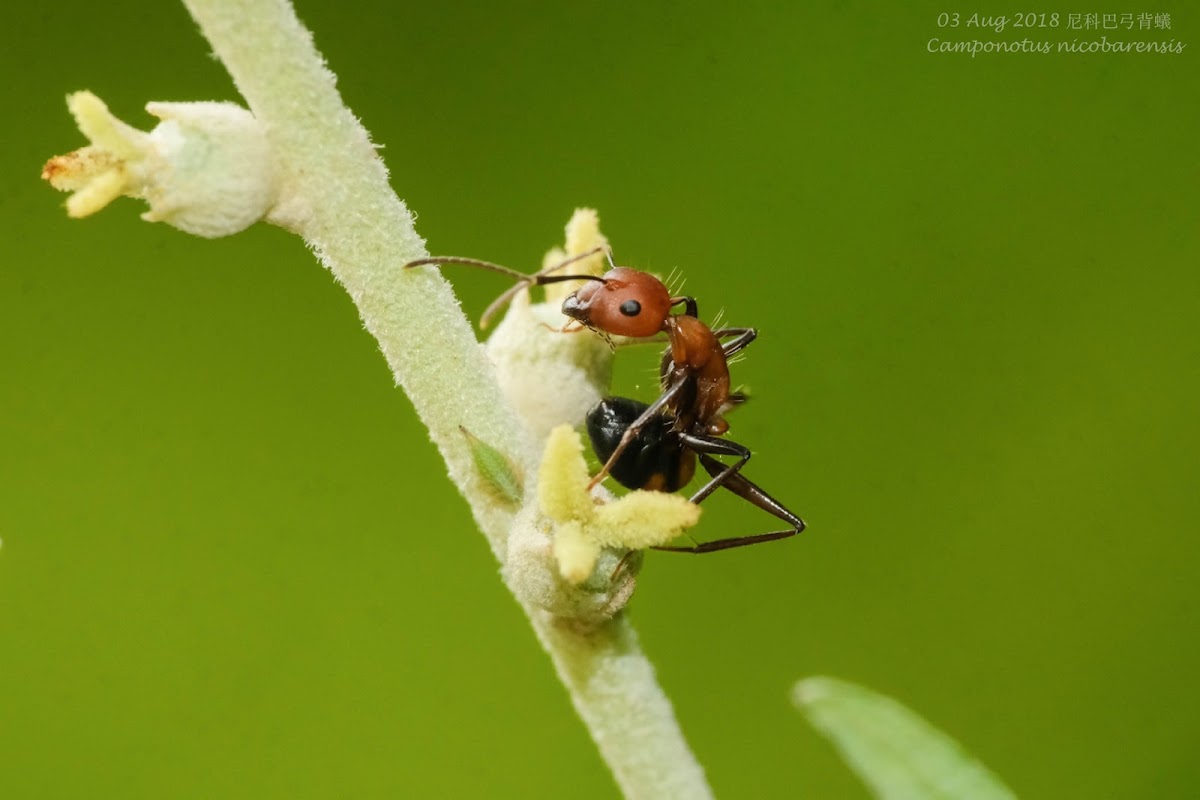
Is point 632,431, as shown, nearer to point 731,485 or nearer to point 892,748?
point 731,485

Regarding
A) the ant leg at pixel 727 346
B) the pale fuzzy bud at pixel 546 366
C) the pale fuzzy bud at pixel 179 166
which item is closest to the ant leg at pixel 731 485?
the ant leg at pixel 727 346

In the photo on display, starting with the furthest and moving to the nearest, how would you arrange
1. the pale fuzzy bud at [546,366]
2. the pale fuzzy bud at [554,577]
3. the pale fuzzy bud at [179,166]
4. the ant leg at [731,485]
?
1. the ant leg at [731,485]
2. the pale fuzzy bud at [546,366]
3. the pale fuzzy bud at [554,577]
4. the pale fuzzy bud at [179,166]

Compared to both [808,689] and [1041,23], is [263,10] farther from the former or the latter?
[1041,23]

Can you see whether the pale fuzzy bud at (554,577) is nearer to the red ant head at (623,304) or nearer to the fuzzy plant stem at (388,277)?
the fuzzy plant stem at (388,277)

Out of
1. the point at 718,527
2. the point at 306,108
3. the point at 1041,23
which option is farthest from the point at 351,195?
the point at 1041,23

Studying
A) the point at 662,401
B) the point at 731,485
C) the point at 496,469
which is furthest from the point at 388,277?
the point at 731,485

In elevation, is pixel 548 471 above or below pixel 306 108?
below
